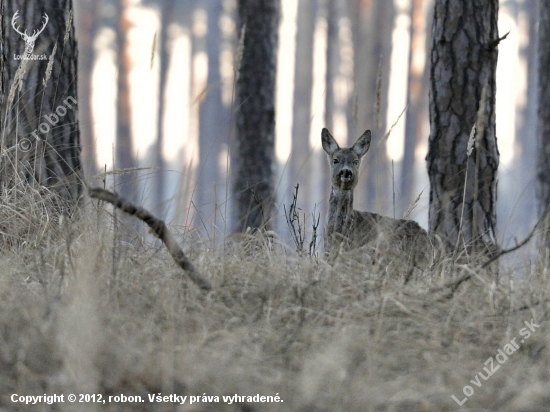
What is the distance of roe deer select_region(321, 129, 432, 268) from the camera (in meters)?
5.64

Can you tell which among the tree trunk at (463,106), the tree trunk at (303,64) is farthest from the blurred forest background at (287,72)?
the tree trunk at (463,106)

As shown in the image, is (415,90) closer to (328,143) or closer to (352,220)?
(328,143)

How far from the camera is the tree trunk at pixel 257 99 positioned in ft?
35.2

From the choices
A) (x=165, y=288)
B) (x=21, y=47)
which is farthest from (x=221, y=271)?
(x=21, y=47)

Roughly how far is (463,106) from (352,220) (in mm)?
1385

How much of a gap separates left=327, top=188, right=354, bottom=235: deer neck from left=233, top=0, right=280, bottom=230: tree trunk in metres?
3.78

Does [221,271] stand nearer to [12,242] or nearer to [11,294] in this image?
[11,294]

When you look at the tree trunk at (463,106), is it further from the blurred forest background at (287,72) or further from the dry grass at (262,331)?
the blurred forest background at (287,72)

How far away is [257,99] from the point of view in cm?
1072

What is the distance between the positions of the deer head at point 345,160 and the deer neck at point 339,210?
3.4 inches

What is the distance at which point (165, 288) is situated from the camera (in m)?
3.75

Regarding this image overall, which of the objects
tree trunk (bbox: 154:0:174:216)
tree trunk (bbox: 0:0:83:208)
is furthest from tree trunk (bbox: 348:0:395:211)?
tree trunk (bbox: 0:0:83:208)

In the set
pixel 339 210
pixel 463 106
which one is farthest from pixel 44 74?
pixel 463 106

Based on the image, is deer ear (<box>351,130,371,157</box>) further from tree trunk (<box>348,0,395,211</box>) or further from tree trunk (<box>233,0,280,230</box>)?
tree trunk (<box>348,0,395,211</box>)
